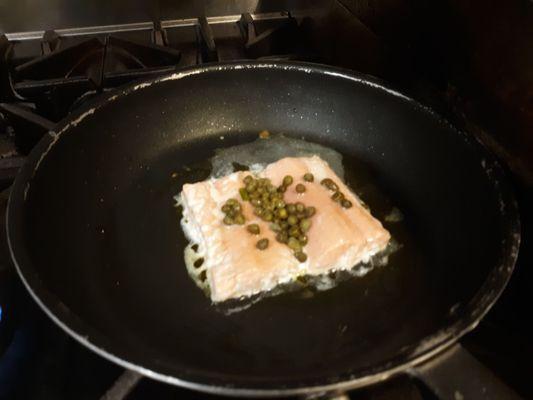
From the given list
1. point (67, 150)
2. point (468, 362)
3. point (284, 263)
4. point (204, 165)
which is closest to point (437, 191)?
point (284, 263)

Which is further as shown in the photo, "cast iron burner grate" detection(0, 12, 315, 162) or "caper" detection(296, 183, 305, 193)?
"cast iron burner grate" detection(0, 12, 315, 162)

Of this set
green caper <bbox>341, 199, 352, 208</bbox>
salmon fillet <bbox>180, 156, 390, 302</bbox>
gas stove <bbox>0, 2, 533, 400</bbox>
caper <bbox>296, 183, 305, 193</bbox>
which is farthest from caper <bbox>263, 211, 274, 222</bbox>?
gas stove <bbox>0, 2, 533, 400</bbox>

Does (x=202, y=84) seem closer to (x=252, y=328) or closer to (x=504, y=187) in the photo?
(x=252, y=328)

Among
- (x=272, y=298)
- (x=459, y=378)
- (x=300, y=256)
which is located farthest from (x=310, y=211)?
(x=459, y=378)

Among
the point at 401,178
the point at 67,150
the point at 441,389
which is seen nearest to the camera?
the point at 441,389

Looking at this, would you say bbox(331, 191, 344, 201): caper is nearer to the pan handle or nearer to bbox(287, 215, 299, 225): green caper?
bbox(287, 215, 299, 225): green caper

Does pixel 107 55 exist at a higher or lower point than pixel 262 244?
higher

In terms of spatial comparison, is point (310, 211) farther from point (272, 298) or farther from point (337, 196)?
point (272, 298)
